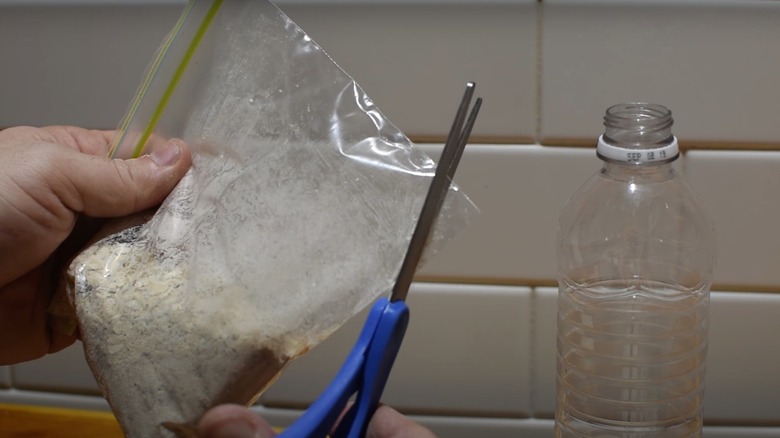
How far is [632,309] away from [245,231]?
423 millimetres

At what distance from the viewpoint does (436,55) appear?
706 mm

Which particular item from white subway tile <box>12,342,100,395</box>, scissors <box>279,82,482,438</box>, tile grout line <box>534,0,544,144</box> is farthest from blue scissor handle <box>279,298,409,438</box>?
white subway tile <box>12,342,100,395</box>

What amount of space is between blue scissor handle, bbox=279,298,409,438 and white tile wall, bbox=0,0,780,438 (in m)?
0.31

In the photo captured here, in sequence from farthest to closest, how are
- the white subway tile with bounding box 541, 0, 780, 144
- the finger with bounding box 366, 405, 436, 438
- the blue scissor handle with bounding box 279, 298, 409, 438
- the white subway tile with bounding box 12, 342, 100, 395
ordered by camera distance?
the white subway tile with bounding box 12, 342, 100, 395, the white subway tile with bounding box 541, 0, 780, 144, the finger with bounding box 366, 405, 436, 438, the blue scissor handle with bounding box 279, 298, 409, 438

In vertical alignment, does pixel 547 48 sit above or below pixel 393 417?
above

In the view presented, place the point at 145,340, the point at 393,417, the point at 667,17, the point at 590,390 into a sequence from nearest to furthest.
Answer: the point at 145,340 < the point at 393,417 < the point at 667,17 < the point at 590,390

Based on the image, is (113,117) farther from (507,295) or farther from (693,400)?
(693,400)

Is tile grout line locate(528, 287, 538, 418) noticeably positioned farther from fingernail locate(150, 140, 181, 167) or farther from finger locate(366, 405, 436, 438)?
fingernail locate(150, 140, 181, 167)

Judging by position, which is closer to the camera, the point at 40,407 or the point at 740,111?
the point at 740,111

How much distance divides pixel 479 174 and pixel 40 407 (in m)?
0.49

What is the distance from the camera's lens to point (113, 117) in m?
0.76

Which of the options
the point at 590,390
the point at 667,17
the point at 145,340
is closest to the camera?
the point at 145,340

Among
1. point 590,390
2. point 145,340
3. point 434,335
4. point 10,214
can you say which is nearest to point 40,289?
point 10,214

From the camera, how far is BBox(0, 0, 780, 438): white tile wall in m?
0.69
